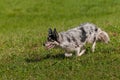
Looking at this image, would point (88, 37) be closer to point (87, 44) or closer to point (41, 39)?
point (87, 44)

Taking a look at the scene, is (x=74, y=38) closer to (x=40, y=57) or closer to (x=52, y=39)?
(x=52, y=39)

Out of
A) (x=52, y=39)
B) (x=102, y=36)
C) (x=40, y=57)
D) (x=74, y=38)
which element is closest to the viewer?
(x=52, y=39)

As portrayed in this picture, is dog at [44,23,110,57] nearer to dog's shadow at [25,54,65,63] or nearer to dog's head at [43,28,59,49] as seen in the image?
dog's head at [43,28,59,49]

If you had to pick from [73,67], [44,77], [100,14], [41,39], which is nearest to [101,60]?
[73,67]

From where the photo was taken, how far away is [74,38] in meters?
15.2

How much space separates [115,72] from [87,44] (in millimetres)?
3103

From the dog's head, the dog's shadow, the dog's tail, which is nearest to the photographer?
the dog's head

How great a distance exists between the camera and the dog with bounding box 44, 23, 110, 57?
1461 cm

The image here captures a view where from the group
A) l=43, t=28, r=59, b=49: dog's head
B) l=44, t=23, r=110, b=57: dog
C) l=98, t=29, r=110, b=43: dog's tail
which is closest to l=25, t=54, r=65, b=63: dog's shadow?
l=44, t=23, r=110, b=57: dog

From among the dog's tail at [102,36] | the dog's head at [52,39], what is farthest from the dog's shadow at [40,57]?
the dog's tail at [102,36]

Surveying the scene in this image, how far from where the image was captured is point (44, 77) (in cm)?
1393

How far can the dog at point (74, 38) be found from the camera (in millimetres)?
14609

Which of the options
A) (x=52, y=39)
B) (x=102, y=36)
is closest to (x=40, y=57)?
(x=52, y=39)

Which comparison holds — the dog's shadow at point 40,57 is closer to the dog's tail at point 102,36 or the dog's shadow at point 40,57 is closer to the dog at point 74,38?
the dog at point 74,38
